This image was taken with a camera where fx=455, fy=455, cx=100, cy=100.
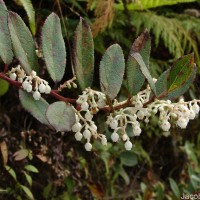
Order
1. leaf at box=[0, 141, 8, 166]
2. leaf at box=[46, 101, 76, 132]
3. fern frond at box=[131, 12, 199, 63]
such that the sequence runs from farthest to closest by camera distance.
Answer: fern frond at box=[131, 12, 199, 63] → leaf at box=[0, 141, 8, 166] → leaf at box=[46, 101, 76, 132]

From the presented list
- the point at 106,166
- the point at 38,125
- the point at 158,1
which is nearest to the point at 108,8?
the point at 158,1

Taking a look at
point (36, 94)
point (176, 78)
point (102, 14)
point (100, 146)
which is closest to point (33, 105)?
point (36, 94)

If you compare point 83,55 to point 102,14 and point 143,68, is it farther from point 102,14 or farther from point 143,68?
point 102,14

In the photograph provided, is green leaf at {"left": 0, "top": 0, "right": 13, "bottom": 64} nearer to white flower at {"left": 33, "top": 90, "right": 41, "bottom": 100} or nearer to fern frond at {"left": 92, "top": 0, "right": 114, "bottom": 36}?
white flower at {"left": 33, "top": 90, "right": 41, "bottom": 100}

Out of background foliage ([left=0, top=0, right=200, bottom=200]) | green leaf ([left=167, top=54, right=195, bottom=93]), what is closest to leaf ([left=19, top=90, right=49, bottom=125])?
green leaf ([left=167, top=54, right=195, bottom=93])

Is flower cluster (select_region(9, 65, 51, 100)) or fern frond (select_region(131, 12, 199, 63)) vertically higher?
flower cluster (select_region(9, 65, 51, 100))
